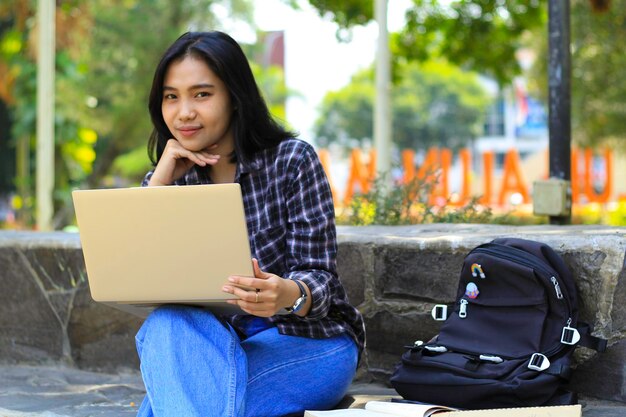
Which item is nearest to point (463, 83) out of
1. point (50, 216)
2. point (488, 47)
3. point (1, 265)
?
point (488, 47)

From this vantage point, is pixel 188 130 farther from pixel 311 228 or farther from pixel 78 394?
pixel 78 394

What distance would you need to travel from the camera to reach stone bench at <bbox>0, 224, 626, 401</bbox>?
9.78 feet

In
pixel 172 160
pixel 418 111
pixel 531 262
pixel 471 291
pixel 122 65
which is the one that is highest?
pixel 122 65

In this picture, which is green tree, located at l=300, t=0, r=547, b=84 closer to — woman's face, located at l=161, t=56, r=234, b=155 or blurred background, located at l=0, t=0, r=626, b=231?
blurred background, located at l=0, t=0, r=626, b=231

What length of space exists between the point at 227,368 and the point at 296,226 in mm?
495

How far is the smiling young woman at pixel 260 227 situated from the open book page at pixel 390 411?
12 centimetres

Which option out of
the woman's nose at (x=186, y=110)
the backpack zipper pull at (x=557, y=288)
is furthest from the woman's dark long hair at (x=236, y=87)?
the backpack zipper pull at (x=557, y=288)

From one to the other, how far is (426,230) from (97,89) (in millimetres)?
20759

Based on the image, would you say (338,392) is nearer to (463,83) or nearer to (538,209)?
(538,209)

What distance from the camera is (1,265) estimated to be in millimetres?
4168

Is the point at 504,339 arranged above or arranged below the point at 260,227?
below

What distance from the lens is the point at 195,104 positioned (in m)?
2.79

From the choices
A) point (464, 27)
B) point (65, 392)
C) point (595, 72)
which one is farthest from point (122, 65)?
point (65, 392)

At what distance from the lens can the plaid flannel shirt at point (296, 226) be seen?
2.71m
